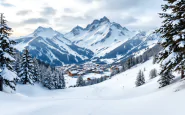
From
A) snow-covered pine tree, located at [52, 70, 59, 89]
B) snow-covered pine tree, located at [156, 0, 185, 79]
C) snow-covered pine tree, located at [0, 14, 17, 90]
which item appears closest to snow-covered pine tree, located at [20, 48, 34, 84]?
snow-covered pine tree, located at [52, 70, 59, 89]

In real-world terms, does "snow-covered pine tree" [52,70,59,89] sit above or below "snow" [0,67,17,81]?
below

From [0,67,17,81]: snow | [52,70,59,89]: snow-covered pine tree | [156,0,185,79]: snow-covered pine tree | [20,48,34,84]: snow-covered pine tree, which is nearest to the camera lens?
[156,0,185,79]: snow-covered pine tree

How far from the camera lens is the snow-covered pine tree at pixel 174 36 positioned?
54.2 ft

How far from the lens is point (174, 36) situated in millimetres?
16172

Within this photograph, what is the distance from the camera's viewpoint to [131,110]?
487 inches

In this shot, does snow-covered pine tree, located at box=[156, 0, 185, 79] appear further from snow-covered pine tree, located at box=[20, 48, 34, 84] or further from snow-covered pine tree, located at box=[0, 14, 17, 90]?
snow-covered pine tree, located at box=[20, 48, 34, 84]

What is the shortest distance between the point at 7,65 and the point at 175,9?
2021cm

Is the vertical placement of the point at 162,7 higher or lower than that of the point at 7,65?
higher

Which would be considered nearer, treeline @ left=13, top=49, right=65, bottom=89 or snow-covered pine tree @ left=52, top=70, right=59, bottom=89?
treeline @ left=13, top=49, right=65, bottom=89

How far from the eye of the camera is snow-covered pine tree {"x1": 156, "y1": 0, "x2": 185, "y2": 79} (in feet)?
54.2

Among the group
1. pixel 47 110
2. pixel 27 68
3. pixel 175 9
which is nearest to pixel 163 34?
pixel 175 9

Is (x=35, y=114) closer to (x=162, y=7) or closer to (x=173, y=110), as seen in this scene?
(x=173, y=110)

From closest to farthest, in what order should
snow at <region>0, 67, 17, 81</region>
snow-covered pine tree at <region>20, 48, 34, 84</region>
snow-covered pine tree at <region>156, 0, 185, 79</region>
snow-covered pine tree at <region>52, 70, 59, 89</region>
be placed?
snow-covered pine tree at <region>156, 0, 185, 79</region> < snow at <region>0, 67, 17, 81</region> < snow-covered pine tree at <region>20, 48, 34, 84</region> < snow-covered pine tree at <region>52, 70, 59, 89</region>

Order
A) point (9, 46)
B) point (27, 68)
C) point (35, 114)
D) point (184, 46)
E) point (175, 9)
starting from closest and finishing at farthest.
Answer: point (35, 114)
point (184, 46)
point (175, 9)
point (9, 46)
point (27, 68)
